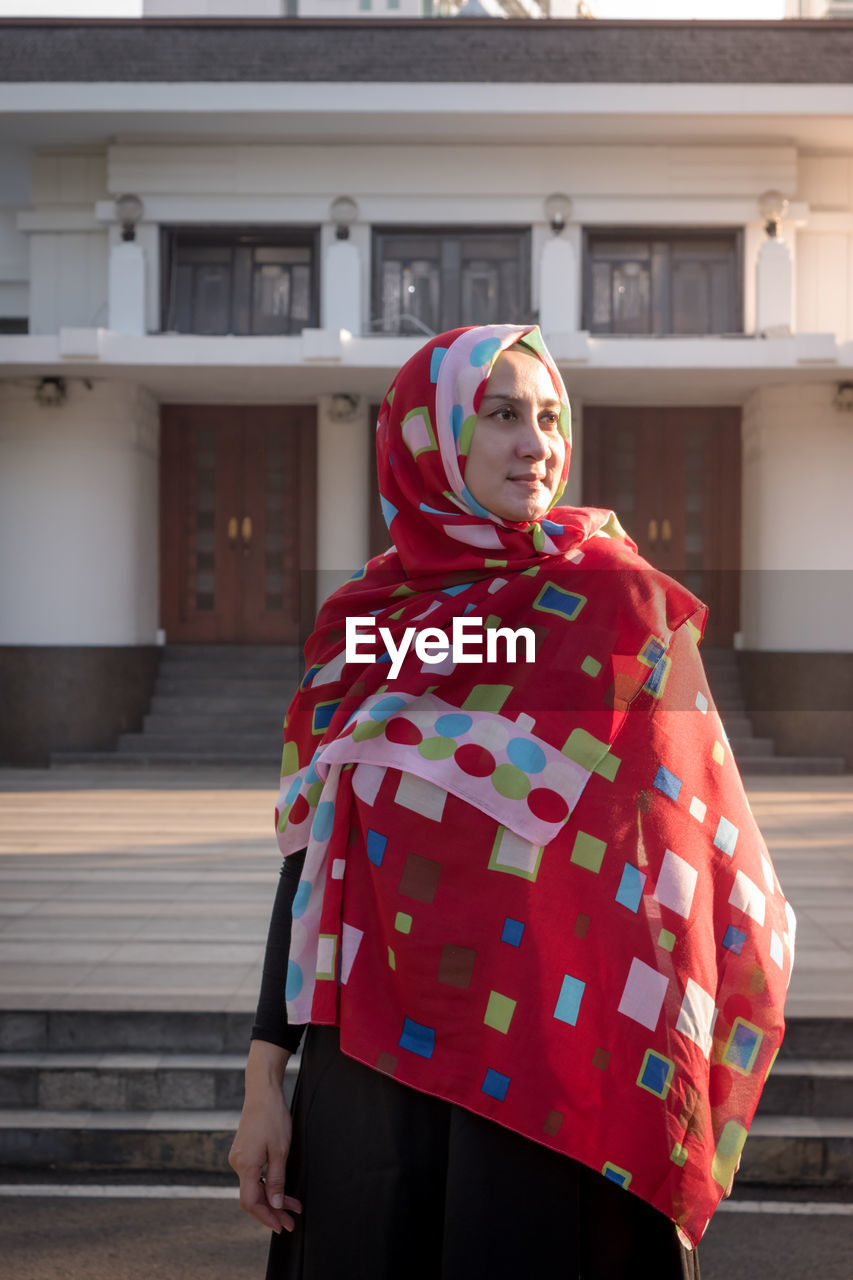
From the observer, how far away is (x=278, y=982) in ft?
5.03

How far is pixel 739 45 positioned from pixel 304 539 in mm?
5555

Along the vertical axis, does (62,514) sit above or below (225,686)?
above

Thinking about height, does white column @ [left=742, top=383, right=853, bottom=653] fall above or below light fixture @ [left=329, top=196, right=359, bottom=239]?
below

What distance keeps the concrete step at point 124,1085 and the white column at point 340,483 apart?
24.5 ft

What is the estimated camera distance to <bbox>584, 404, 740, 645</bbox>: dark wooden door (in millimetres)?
11289

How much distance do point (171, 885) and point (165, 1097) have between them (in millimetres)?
2269

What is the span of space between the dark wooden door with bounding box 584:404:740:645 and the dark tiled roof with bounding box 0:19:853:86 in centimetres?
283

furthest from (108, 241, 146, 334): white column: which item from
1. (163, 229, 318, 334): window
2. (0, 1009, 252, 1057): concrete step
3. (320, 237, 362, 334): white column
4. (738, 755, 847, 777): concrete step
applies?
(0, 1009, 252, 1057): concrete step

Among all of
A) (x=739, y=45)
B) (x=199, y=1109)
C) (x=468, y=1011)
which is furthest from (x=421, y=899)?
(x=739, y=45)

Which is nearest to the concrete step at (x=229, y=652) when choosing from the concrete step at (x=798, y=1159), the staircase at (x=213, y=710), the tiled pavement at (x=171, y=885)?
the staircase at (x=213, y=710)

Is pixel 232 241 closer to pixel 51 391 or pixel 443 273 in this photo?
pixel 443 273

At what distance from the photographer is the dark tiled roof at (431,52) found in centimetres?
1006

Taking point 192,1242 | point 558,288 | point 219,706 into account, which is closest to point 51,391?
point 219,706

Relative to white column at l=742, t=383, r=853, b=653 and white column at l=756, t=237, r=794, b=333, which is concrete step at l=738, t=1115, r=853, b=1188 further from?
white column at l=756, t=237, r=794, b=333
